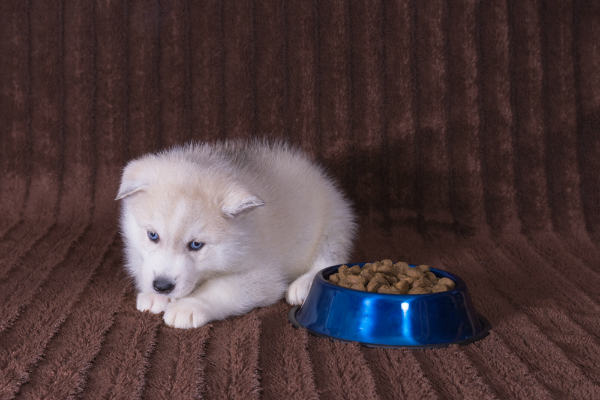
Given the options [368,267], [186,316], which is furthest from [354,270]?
[186,316]

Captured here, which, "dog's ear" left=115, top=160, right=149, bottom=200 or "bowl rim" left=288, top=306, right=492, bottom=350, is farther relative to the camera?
"dog's ear" left=115, top=160, right=149, bottom=200

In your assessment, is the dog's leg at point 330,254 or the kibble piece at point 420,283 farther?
the dog's leg at point 330,254

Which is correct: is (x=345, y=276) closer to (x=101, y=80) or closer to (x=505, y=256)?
(x=505, y=256)

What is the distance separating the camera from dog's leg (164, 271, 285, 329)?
66.7 inches

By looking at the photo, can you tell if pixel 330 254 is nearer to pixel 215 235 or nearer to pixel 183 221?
pixel 215 235

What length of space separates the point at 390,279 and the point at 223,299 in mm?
501

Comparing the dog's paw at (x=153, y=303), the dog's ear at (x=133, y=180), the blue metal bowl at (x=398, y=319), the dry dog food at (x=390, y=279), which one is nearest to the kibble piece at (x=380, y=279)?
the dry dog food at (x=390, y=279)

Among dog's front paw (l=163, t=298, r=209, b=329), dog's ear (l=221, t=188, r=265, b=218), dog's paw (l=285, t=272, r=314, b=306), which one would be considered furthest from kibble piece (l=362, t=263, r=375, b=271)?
dog's front paw (l=163, t=298, r=209, b=329)

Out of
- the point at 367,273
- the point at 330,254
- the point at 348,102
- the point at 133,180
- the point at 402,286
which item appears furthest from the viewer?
the point at 348,102

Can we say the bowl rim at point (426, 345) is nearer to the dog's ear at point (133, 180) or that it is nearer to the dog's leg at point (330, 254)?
the dog's leg at point (330, 254)

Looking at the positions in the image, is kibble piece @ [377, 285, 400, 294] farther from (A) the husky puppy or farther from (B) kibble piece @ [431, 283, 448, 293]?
(A) the husky puppy

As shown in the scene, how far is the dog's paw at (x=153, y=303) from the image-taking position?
1812 millimetres

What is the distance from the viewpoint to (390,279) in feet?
5.68

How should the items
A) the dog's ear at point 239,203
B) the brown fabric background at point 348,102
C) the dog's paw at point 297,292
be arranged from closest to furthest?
the dog's ear at point 239,203
the dog's paw at point 297,292
the brown fabric background at point 348,102
